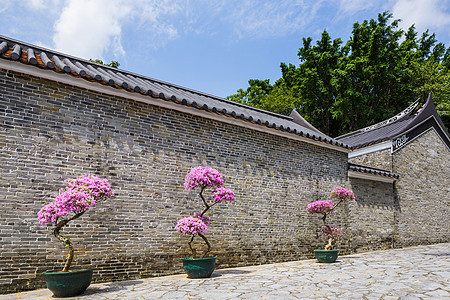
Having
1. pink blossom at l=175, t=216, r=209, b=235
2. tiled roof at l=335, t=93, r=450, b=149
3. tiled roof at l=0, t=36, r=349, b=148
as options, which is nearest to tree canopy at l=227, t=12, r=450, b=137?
tiled roof at l=335, t=93, r=450, b=149

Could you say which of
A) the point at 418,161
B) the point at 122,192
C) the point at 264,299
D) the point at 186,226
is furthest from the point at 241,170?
the point at 418,161

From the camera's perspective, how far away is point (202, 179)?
6391mm

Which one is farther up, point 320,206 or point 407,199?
point 407,199

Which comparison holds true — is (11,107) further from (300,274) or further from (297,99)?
(297,99)

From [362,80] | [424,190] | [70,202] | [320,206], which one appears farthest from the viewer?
[362,80]

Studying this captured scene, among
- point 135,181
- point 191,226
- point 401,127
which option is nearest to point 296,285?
point 191,226

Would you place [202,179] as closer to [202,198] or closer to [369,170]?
[202,198]

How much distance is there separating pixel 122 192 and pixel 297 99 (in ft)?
69.1

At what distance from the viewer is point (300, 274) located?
6.55 m

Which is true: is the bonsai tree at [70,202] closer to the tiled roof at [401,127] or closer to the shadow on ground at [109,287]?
the shadow on ground at [109,287]

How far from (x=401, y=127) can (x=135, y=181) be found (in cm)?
1243

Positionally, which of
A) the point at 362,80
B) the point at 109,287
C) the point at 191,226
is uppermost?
the point at 362,80

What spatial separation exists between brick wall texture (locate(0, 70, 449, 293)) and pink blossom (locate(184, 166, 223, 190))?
2.07ft

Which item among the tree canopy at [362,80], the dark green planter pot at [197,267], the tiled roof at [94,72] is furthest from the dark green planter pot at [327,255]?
the tree canopy at [362,80]
